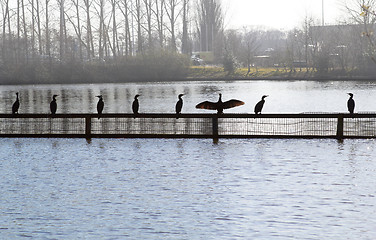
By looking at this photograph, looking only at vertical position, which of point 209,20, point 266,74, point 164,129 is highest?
point 209,20

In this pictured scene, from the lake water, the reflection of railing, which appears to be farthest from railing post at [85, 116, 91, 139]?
the lake water

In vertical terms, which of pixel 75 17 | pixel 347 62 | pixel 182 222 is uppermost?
pixel 75 17

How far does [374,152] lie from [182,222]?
8.92 metres

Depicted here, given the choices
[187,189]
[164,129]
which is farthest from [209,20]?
[187,189]

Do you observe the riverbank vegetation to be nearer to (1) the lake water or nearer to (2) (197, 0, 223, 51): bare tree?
(2) (197, 0, 223, 51): bare tree

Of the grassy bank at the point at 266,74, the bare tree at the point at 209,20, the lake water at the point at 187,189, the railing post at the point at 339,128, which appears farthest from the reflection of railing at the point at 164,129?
the bare tree at the point at 209,20

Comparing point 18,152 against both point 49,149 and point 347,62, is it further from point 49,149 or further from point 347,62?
point 347,62

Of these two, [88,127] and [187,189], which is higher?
[88,127]

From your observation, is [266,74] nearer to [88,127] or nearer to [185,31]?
[185,31]

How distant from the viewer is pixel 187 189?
43.0 ft

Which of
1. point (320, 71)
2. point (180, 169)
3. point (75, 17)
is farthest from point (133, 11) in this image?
point (180, 169)

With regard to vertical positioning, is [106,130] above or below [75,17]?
below

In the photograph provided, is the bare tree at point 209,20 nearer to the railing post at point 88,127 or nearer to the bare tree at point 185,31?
the bare tree at point 185,31

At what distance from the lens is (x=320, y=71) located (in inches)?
2953
